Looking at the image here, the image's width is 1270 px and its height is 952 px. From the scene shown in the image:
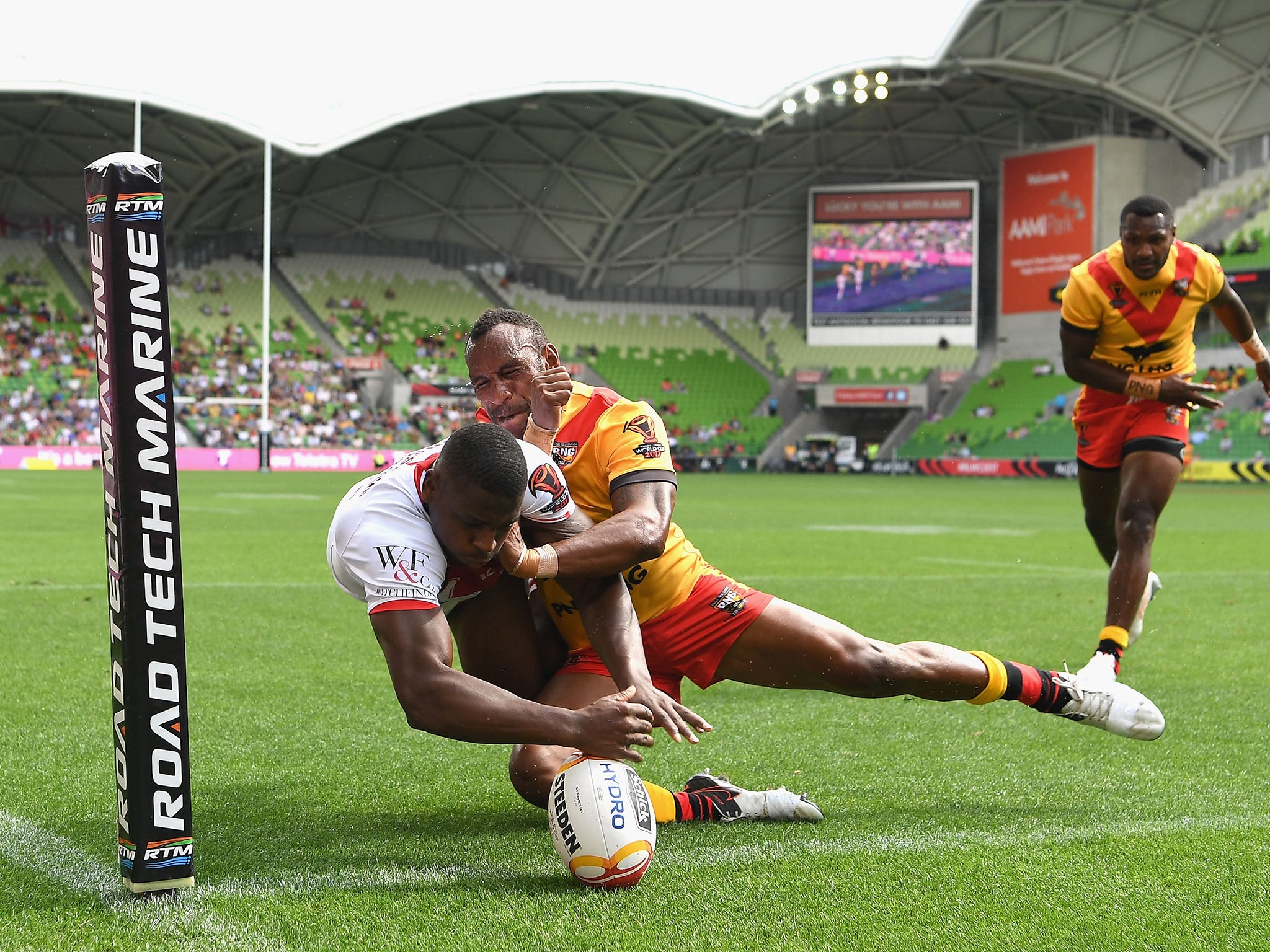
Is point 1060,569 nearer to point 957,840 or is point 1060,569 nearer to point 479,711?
point 957,840

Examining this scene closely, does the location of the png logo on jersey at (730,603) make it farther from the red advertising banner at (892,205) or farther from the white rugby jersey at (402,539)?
the red advertising banner at (892,205)

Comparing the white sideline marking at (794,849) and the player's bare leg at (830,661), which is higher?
the player's bare leg at (830,661)

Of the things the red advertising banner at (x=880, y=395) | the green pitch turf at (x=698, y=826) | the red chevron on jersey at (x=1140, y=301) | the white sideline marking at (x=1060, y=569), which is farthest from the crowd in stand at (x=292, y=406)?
the red chevron on jersey at (x=1140, y=301)

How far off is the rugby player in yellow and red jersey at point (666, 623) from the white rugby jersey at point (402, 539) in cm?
31

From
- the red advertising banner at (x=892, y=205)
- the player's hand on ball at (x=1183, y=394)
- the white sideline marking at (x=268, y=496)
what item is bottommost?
the white sideline marking at (x=268, y=496)

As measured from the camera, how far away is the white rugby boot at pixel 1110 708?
4.65 m

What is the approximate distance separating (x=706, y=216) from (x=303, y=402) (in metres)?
21.7

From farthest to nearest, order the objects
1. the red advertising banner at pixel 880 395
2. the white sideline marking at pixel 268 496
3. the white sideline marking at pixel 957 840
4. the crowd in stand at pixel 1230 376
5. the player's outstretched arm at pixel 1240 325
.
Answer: the red advertising banner at pixel 880 395 < the crowd in stand at pixel 1230 376 < the white sideline marking at pixel 268 496 < the player's outstretched arm at pixel 1240 325 < the white sideline marking at pixel 957 840

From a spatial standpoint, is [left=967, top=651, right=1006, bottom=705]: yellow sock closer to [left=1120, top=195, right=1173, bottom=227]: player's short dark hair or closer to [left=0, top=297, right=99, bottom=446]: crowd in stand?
[left=1120, top=195, right=1173, bottom=227]: player's short dark hair

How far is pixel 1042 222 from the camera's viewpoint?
2122 inches

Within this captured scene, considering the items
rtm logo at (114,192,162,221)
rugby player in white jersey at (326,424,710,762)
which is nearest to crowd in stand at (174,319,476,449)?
rugby player in white jersey at (326,424,710,762)

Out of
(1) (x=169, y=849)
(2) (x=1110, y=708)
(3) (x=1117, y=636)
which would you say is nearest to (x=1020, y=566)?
(3) (x=1117, y=636)

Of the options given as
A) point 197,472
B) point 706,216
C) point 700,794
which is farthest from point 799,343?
point 700,794

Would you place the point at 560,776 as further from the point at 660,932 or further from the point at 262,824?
the point at 262,824
